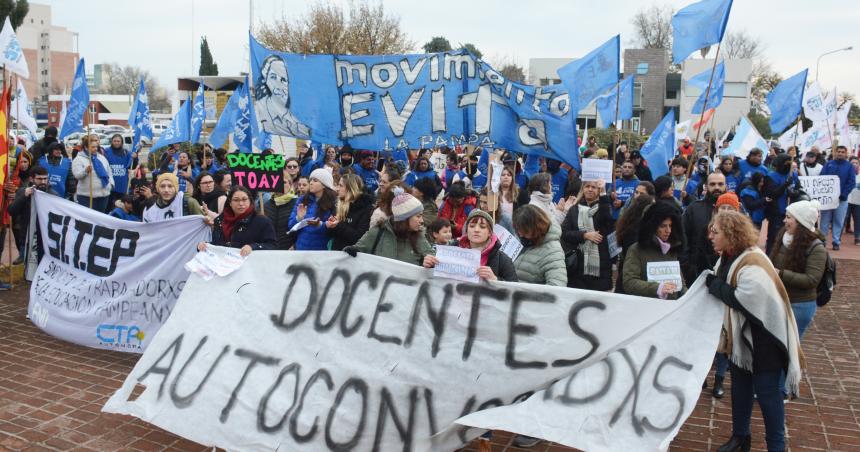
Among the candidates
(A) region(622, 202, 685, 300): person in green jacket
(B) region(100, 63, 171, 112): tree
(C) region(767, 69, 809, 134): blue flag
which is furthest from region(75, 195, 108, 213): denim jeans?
(B) region(100, 63, 171, 112): tree

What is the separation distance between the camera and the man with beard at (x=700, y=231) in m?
6.70

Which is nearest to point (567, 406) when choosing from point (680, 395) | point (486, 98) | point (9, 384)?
point (680, 395)

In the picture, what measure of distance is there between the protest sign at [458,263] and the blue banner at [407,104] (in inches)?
116

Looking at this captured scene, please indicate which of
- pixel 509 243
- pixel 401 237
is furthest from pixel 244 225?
pixel 509 243

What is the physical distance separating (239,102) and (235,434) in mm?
10682

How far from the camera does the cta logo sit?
7.10m

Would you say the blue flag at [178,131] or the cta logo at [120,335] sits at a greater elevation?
the blue flag at [178,131]

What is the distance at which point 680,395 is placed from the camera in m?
4.32

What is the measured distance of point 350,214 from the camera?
7.22 m

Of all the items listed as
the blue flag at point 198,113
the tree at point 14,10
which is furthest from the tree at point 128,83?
the blue flag at point 198,113

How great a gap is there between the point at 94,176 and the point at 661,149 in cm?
891

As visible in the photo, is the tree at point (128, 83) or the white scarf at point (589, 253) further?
the tree at point (128, 83)

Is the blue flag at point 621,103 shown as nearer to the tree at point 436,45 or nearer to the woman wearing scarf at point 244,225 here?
the woman wearing scarf at point 244,225

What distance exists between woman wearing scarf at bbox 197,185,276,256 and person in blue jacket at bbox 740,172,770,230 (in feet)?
26.2
